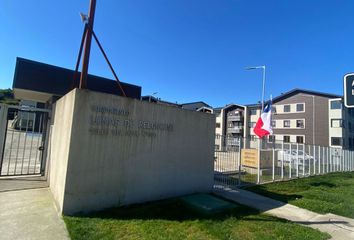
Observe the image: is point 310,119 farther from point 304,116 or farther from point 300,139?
point 300,139

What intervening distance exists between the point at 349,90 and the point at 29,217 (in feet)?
20.9

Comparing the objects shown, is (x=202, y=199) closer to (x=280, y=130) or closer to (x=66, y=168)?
(x=66, y=168)

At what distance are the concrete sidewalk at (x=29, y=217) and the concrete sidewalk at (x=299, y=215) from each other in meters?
5.29

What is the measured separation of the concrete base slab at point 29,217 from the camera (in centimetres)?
415

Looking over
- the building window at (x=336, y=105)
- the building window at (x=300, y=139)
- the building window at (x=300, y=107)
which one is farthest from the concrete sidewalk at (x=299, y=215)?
the building window at (x=300, y=107)

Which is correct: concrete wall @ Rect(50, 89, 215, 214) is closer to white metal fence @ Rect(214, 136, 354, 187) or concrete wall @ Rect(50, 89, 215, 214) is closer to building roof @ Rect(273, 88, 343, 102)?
white metal fence @ Rect(214, 136, 354, 187)

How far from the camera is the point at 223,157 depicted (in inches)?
390

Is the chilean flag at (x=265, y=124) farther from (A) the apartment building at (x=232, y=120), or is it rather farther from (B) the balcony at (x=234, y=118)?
(B) the balcony at (x=234, y=118)

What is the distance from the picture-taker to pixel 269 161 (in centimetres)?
1470

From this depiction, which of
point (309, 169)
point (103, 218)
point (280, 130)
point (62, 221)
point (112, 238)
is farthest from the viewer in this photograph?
point (280, 130)

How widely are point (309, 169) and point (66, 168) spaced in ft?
49.5

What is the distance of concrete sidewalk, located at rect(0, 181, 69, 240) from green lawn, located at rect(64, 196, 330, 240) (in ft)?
0.95

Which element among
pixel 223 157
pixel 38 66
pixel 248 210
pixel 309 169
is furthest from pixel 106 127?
pixel 309 169

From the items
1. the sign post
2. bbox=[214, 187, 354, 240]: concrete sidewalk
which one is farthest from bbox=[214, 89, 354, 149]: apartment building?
the sign post
